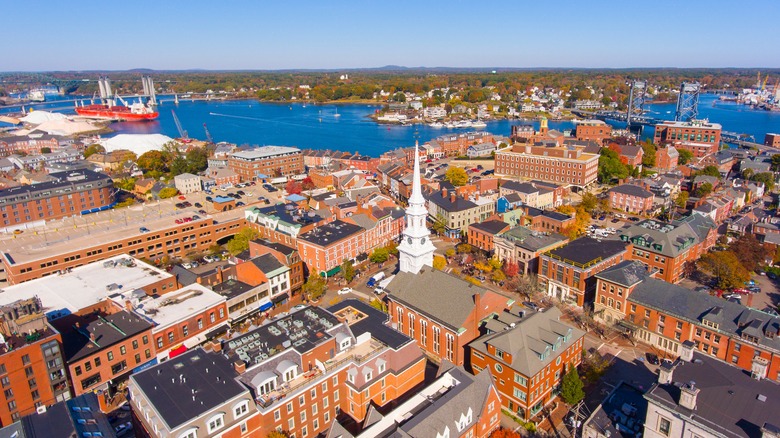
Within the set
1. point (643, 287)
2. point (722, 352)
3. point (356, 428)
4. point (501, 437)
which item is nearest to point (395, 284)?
point (356, 428)

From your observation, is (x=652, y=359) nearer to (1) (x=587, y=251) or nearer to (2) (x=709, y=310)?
(2) (x=709, y=310)

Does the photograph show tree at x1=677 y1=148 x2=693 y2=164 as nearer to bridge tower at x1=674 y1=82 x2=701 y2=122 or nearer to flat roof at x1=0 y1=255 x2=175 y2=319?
bridge tower at x1=674 y1=82 x2=701 y2=122

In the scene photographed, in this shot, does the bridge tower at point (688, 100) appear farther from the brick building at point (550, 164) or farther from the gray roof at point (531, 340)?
the gray roof at point (531, 340)

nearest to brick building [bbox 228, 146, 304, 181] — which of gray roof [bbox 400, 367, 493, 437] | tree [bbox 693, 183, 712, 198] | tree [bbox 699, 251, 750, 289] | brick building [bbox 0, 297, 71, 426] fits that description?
brick building [bbox 0, 297, 71, 426]

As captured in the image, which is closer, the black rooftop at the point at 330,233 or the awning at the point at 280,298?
the awning at the point at 280,298

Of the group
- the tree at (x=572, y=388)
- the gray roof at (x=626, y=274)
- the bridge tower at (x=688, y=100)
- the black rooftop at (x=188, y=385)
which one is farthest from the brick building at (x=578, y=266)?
the bridge tower at (x=688, y=100)

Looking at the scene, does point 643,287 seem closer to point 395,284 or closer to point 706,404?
point 706,404
